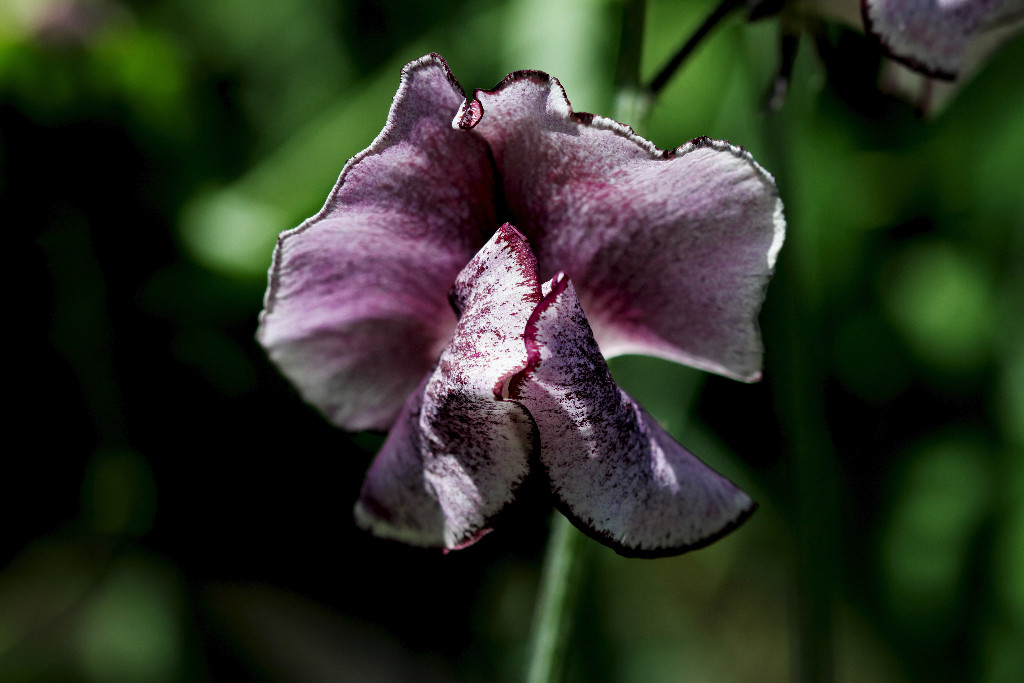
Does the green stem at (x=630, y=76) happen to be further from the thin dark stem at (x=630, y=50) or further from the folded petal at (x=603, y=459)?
the folded petal at (x=603, y=459)

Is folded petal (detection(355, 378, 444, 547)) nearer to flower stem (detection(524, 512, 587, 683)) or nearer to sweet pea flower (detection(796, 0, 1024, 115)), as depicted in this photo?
flower stem (detection(524, 512, 587, 683))

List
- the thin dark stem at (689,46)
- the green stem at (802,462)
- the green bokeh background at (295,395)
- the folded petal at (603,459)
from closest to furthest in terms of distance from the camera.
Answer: the folded petal at (603,459) < the thin dark stem at (689,46) < the green stem at (802,462) < the green bokeh background at (295,395)

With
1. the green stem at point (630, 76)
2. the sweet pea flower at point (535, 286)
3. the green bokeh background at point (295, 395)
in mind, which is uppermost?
the green stem at point (630, 76)

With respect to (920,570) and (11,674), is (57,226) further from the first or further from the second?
(920,570)

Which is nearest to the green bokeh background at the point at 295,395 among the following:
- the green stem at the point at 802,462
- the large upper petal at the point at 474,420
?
the green stem at the point at 802,462

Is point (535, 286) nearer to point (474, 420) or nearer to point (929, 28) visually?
point (474, 420)

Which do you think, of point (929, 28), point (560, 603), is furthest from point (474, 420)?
point (929, 28)
